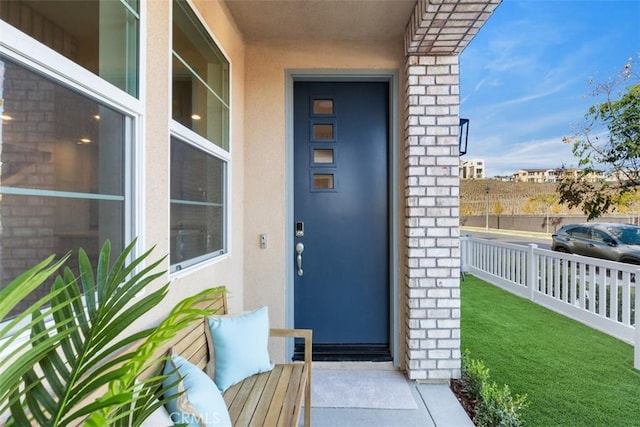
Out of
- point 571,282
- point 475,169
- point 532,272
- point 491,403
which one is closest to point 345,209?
point 491,403

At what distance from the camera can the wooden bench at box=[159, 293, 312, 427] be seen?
138 cm

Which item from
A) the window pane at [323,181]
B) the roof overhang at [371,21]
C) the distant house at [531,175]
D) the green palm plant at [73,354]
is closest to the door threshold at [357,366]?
the window pane at [323,181]

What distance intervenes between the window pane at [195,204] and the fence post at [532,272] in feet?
14.7

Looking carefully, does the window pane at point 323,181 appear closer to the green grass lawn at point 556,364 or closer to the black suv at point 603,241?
the green grass lawn at point 556,364

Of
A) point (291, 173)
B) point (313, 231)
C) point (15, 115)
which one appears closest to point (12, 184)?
point (15, 115)

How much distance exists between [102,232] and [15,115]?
0.47m

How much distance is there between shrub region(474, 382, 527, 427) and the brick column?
39 centimetres

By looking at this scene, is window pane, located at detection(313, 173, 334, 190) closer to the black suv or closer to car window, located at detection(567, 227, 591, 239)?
the black suv

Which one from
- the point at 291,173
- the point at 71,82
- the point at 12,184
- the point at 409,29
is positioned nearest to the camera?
the point at 12,184

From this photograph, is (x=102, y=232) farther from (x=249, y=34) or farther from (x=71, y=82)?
(x=249, y=34)

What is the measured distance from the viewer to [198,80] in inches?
74.3

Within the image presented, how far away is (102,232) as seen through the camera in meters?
1.16

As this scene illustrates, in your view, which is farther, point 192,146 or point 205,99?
point 205,99

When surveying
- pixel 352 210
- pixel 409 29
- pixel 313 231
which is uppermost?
pixel 409 29
